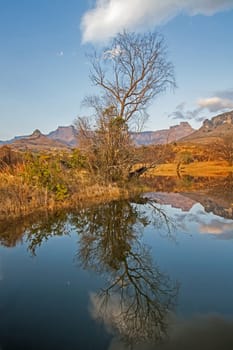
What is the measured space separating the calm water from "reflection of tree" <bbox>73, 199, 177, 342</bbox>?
0.02m

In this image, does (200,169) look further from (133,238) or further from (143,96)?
(133,238)

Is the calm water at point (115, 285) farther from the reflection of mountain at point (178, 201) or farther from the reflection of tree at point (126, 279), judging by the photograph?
the reflection of mountain at point (178, 201)

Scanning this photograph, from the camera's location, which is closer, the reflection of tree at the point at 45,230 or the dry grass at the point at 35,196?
the reflection of tree at the point at 45,230

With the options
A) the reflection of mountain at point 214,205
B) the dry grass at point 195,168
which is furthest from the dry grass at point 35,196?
the dry grass at point 195,168

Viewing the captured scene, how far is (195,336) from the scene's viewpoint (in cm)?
379

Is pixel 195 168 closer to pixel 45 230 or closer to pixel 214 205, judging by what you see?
pixel 214 205

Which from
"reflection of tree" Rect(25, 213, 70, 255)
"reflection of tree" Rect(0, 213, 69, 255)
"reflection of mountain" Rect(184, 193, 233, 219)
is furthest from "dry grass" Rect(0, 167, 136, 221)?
"reflection of mountain" Rect(184, 193, 233, 219)

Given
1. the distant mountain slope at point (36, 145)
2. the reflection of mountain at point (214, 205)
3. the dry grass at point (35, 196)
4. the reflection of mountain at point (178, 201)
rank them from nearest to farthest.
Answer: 1. the dry grass at point (35, 196)
2. the reflection of mountain at point (214, 205)
3. the reflection of mountain at point (178, 201)
4. the distant mountain slope at point (36, 145)

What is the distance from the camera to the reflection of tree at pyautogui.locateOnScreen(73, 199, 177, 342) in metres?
4.07

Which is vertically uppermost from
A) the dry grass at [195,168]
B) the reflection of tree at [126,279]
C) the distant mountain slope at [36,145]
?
the distant mountain slope at [36,145]

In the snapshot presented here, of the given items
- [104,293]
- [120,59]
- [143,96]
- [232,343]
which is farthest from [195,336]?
[120,59]

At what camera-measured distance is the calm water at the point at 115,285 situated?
3.79m

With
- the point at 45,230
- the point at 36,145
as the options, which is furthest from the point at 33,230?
the point at 36,145

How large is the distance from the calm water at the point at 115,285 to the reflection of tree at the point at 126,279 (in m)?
0.02
